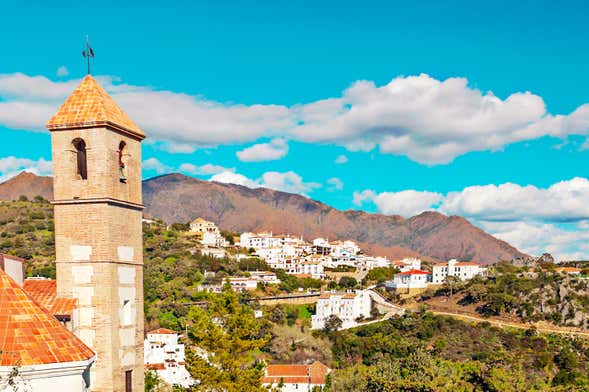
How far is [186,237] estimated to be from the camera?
108m

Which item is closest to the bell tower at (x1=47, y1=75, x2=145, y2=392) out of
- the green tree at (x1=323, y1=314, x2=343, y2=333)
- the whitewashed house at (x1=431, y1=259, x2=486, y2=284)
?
the green tree at (x1=323, y1=314, x2=343, y2=333)

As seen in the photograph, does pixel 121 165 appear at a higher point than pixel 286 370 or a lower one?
higher

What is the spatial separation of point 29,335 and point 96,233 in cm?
259

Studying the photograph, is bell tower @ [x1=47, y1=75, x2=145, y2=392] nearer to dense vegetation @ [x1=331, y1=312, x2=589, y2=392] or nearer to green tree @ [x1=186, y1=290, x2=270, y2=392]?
green tree @ [x1=186, y1=290, x2=270, y2=392]

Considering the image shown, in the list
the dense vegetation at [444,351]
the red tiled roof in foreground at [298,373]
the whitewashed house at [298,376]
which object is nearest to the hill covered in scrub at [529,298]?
the dense vegetation at [444,351]

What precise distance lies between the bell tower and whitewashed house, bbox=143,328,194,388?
4109 cm

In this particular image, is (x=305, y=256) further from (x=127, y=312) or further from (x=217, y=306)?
(x=127, y=312)

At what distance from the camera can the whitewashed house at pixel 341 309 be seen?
→ 80.3 meters

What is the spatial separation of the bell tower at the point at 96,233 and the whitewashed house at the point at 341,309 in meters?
69.9

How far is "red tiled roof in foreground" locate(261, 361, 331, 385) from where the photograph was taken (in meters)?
53.8

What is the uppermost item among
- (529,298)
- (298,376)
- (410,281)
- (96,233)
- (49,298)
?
(96,233)

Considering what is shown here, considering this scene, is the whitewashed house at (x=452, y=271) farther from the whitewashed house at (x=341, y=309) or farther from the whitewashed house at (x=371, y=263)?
the whitewashed house at (x=371, y=263)

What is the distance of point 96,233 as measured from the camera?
11250 mm

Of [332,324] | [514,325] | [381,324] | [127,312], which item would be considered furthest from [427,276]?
[127,312]
